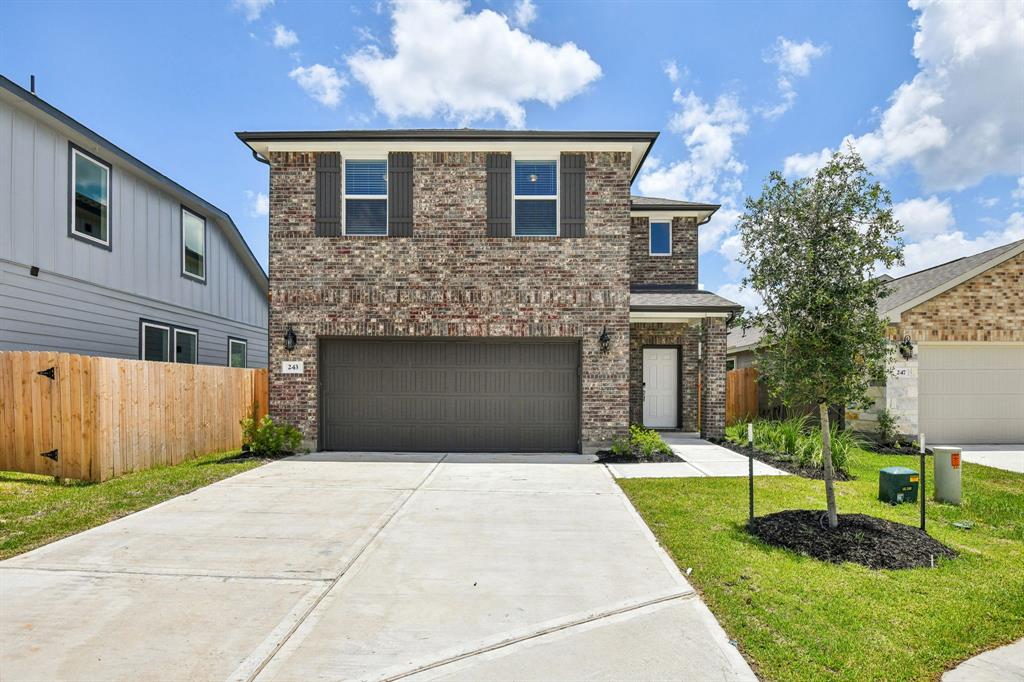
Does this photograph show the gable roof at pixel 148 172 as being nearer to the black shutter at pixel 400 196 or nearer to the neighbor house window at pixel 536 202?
the black shutter at pixel 400 196

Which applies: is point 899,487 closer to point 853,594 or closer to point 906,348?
point 853,594

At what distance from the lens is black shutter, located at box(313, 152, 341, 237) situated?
10.6m

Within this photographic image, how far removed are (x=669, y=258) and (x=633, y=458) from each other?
6.66m

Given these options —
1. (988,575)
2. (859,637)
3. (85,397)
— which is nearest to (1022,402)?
(988,575)

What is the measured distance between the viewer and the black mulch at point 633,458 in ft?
32.0

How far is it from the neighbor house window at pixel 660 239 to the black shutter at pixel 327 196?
8067mm

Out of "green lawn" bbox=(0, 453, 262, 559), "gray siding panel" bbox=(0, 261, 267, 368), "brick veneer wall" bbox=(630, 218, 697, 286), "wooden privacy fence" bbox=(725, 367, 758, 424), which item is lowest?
"green lawn" bbox=(0, 453, 262, 559)

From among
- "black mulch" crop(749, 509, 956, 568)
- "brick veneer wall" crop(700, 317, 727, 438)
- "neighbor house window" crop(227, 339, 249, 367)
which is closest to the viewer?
"black mulch" crop(749, 509, 956, 568)

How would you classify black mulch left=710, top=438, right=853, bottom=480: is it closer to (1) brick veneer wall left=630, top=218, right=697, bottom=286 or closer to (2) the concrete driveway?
(2) the concrete driveway

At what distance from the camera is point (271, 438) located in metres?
10.2

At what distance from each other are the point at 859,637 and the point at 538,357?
7598 mm

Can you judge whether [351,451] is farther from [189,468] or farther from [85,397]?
[85,397]

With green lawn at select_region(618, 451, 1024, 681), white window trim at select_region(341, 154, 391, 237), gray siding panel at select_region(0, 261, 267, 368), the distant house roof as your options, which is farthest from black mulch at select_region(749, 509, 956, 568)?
gray siding panel at select_region(0, 261, 267, 368)

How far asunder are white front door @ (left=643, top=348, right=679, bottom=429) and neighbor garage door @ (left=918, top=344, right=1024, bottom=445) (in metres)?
5.17
